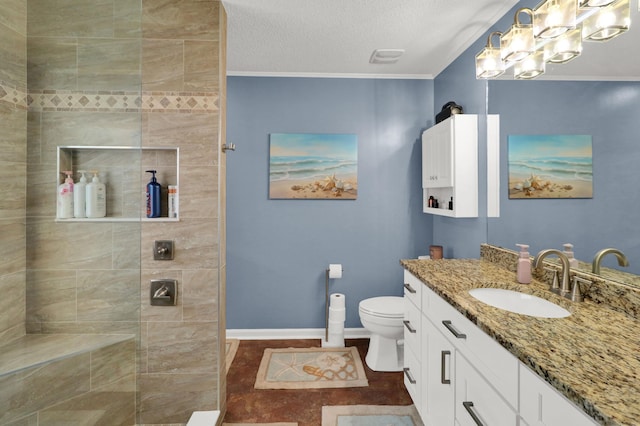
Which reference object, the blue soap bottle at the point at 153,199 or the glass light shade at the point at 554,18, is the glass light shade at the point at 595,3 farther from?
the blue soap bottle at the point at 153,199

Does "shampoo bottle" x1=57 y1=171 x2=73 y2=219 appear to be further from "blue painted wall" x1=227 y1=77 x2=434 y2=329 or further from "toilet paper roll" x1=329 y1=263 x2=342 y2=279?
"toilet paper roll" x1=329 y1=263 x2=342 y2=279

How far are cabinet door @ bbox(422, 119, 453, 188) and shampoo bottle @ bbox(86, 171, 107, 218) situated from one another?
2.12m

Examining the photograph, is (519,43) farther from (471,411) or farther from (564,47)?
(471,411)

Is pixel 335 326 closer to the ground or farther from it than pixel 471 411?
closer to the ground

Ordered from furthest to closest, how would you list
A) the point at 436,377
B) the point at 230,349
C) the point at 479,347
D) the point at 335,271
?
the point at 335,271, the point at 230,349, the point at 436,377, the point at 479,347

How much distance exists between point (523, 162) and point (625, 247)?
595mm

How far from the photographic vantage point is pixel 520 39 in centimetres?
156

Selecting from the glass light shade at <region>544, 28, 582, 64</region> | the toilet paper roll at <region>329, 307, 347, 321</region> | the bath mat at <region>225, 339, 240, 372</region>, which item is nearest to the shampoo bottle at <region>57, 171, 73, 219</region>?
the bath mat at <region>225, 339, 240, 372</region>

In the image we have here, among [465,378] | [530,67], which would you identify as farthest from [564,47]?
[465,378]

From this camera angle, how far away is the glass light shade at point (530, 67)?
1.50m

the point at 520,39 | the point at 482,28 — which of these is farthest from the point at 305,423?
the point at 482,28

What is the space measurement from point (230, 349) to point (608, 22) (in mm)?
3009

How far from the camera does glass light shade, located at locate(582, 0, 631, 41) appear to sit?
1.11 metres

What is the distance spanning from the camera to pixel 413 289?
5.71 ft
